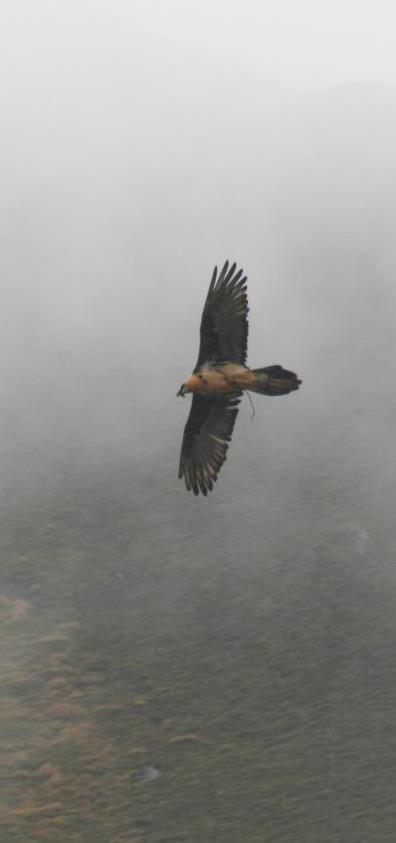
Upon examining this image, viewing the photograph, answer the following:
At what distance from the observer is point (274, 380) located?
917 inches

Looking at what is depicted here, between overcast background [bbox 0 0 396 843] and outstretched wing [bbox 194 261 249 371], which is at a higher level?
overcast background [bbox 0 0 396 843]

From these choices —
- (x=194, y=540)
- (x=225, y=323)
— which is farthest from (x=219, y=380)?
(x=194, y=540)

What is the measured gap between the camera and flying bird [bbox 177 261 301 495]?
2373 cm

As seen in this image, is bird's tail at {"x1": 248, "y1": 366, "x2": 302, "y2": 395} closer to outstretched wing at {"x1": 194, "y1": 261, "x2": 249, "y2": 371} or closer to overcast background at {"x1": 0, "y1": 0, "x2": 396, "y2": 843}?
outstretched wing at {"x1": 194, "y1": 261, "x2": 249, "y2": 371}

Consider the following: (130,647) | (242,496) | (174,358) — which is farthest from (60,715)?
(174,358)

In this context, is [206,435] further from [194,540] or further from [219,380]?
[194,540]

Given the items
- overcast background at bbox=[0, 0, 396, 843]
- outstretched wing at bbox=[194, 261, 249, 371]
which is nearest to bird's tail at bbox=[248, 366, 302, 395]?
outstretched wing at bbox=[194, 261, 249, 371]

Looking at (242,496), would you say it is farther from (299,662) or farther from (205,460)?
(205,460)

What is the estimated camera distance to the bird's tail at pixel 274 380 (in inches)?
912

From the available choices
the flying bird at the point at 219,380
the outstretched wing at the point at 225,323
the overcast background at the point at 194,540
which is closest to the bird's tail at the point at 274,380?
the flying bird at the point at 219,380

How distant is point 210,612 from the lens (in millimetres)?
105500

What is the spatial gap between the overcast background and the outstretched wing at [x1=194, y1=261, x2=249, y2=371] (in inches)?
2025

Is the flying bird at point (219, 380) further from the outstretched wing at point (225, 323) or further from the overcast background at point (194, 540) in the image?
the overcast background at point (194, 540)

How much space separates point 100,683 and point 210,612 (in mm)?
13314
